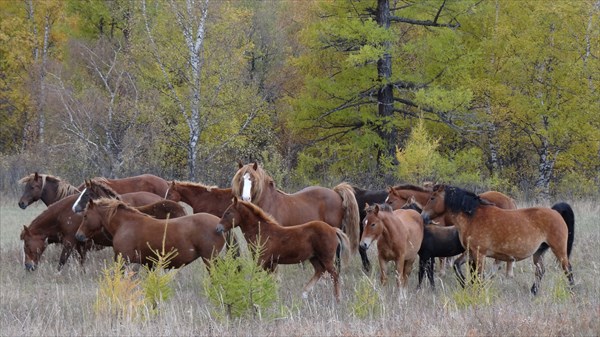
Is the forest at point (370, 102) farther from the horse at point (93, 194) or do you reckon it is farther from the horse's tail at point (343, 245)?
the horse's tail at point (343, 245)

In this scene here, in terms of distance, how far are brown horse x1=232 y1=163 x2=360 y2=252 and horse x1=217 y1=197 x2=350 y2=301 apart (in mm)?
1396

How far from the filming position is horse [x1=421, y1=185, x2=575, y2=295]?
9836 millimetres

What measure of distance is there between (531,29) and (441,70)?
123 inches

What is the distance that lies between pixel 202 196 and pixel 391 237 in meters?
3.52

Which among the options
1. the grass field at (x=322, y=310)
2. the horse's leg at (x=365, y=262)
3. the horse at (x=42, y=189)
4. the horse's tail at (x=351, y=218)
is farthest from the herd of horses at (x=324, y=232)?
the horse at (x=42, y=189)

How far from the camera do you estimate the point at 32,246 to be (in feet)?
39.0

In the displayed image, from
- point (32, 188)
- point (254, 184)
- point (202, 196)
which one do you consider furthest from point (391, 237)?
point (32, 188)

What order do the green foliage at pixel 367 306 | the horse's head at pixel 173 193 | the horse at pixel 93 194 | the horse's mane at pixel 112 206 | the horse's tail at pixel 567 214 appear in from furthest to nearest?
the horse's head at pixel 173 193, the horse at pixel 93 194, the horse's tail at pixel 567 214, the horse's mane at pixel 112 206, the green foliage at pixel 367 306

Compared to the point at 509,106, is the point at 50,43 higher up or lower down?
higher up

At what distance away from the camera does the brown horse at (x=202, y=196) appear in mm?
11984

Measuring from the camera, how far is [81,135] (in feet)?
76.9

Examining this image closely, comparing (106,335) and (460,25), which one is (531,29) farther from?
(106,335)

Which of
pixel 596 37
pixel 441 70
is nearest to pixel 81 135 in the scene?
pixel 441 70

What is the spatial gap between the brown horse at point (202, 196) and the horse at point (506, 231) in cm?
347
